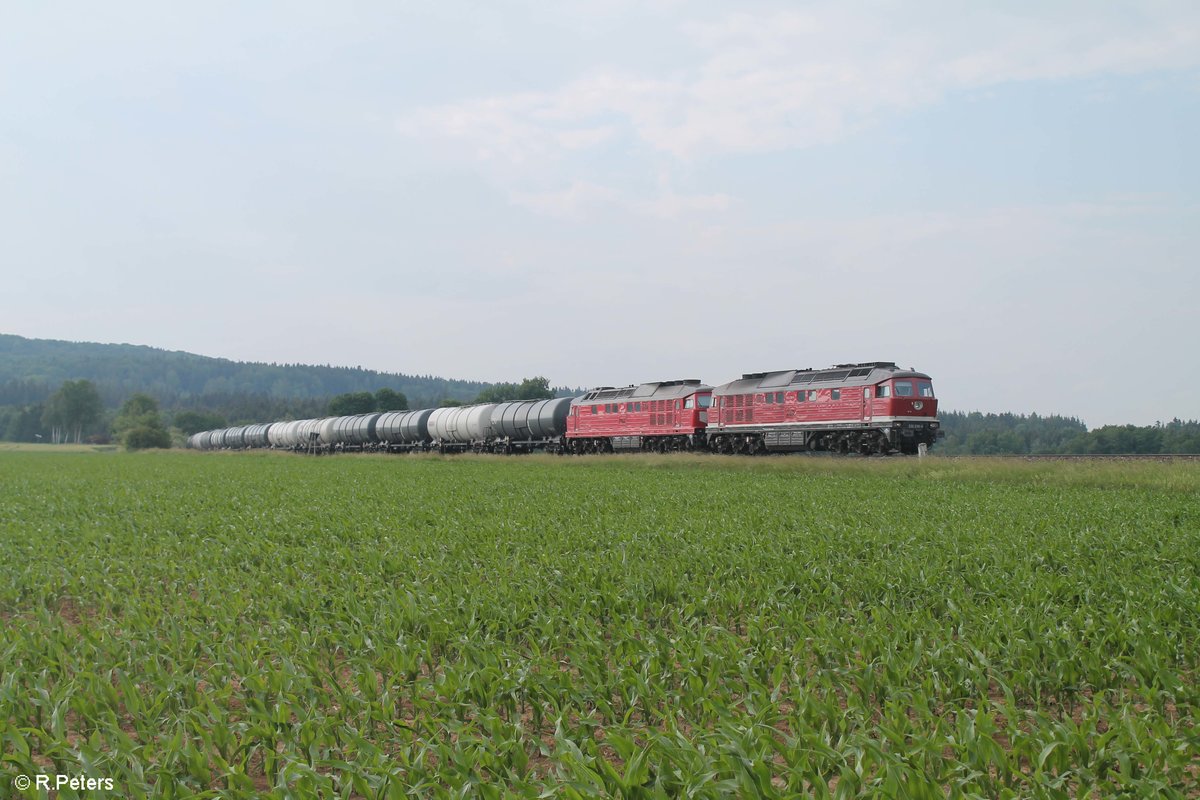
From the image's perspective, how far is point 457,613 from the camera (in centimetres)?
977

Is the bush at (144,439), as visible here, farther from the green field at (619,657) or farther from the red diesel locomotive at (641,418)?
the green field at (619,657)

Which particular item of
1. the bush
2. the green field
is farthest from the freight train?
the bush

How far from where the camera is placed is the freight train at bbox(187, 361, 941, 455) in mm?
36906

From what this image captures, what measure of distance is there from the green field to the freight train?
18918mm

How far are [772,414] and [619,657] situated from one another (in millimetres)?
34752

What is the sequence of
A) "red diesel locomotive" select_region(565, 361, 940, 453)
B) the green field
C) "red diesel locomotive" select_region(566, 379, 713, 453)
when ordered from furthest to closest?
"red diesel locomotive" select_region(566, 379, 713, 453)
"red diesel locomotive" select_region(565, 361, 940, 453)
the green field

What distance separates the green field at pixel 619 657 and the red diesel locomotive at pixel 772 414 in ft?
61.4

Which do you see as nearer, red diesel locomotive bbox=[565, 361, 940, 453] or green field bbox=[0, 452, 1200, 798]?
green field bbox=[0, 452, 1200, 798]

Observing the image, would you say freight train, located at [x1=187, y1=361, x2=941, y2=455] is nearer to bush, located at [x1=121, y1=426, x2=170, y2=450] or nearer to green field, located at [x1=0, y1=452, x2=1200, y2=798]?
green field, located at [x1=0, y1=452, x2=1200, y2=798]

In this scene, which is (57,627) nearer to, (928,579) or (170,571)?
Result: (170,571)

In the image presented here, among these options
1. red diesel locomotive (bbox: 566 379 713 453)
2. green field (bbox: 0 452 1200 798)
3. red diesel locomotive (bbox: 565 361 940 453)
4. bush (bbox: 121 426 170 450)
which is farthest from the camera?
bush (bbox: 121 426 170 450)

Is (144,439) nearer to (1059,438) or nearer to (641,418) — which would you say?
(641,418)

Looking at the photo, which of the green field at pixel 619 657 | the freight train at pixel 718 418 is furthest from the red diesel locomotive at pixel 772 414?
the green field at pixel 619 657

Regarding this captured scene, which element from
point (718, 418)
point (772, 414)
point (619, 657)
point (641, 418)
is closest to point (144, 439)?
point (641, 418)
